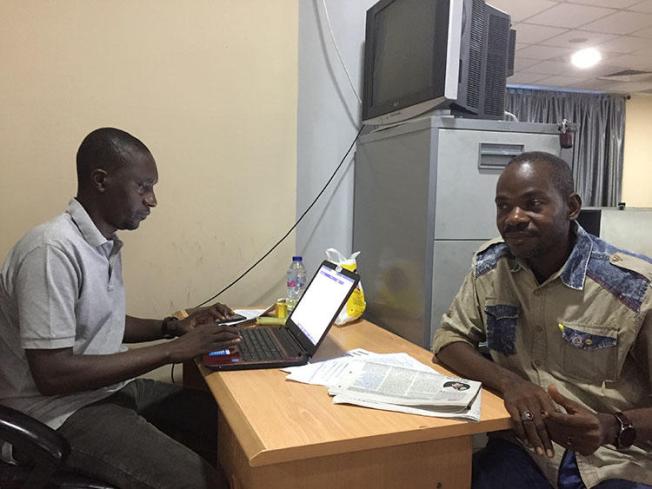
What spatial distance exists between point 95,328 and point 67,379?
175mm

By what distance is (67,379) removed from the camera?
1.15 m

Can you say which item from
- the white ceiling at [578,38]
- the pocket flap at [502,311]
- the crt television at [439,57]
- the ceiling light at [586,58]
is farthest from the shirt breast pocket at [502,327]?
the ceiling light at [586,58]

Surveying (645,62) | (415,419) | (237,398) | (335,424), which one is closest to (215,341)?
(237,398)

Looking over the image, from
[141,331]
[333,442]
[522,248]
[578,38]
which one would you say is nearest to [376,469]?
[333,442]

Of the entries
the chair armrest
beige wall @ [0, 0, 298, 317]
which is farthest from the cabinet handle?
the chair armrest

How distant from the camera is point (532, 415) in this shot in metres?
1.05

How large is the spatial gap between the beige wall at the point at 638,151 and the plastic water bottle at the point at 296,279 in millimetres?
6648

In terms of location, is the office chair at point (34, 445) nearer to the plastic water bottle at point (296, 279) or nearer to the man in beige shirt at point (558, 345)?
the man in beige shirt at point (558, 345)

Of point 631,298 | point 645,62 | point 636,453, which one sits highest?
point 645,62

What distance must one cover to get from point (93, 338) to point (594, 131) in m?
7.21

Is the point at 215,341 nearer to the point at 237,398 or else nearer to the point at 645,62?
the point at 237,398

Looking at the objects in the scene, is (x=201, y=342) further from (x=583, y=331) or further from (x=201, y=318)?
(x=583, y=331)

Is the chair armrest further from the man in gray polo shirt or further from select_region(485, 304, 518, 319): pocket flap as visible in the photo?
select_region(485, 304, 518, 319): pocket flap

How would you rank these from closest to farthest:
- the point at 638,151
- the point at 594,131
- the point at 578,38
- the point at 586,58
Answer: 1. the point at 578,38
2. the point at 586,58
3. the point at 594,131
4. the point at 638,151
